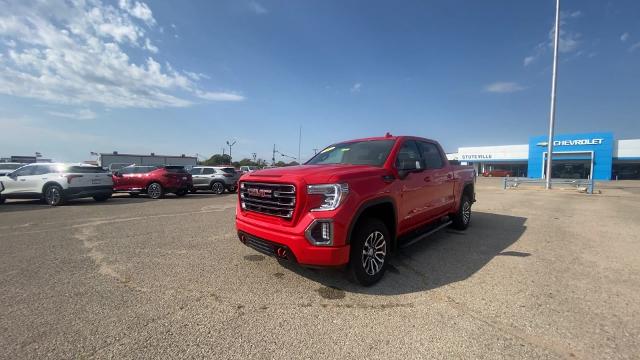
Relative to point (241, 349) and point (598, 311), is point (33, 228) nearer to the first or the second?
point (241, 349)

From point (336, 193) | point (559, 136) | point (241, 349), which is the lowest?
point (241, 349)

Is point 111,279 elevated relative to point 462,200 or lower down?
lower down

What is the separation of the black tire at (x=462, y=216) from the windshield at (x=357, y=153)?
2.90 meters

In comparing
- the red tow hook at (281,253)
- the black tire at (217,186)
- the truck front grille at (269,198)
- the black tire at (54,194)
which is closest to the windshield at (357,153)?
the truck front grille at (269,198)

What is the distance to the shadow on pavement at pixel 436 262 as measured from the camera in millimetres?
3736

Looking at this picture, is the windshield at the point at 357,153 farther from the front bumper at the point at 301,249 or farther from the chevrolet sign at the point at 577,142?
the chevrolet sign at the point at 577,142

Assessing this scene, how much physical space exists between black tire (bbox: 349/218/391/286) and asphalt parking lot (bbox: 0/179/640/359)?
0.18 meters

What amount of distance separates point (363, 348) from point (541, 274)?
121 inches

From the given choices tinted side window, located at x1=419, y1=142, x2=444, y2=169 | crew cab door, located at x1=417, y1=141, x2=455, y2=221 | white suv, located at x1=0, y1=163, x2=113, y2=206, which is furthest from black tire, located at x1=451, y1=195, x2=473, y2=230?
white suv, located at x1=0, y1=163, x2=113, y2=206

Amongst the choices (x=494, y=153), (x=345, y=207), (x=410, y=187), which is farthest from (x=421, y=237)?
(x=494, y=153)

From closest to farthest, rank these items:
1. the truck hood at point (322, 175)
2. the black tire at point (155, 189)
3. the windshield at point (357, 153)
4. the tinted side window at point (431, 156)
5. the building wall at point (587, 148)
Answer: the truck hood at point (322, 175) → the windshield at point (357, 153) → the tinted side window at point (431, 156) → the black tire at point (155, 189) → the building wall at point (587, 148)

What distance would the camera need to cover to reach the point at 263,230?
3.65 m

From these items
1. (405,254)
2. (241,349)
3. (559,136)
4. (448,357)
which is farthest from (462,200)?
(559,136)

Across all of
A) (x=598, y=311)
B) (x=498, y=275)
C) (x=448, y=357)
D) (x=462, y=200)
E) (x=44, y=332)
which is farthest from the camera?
(x=462, y=200)
